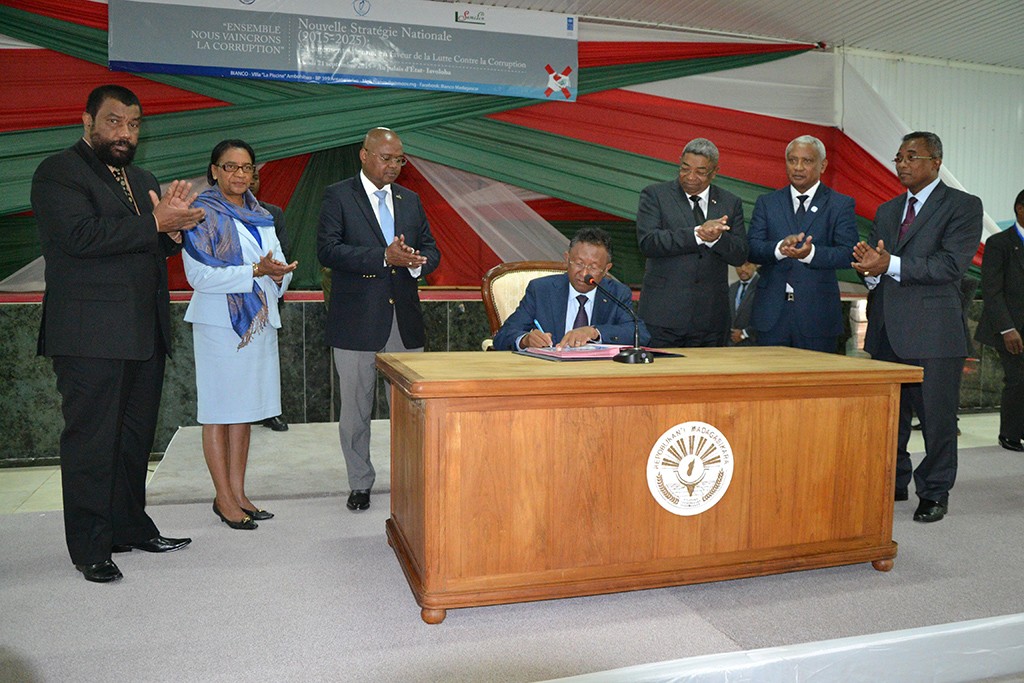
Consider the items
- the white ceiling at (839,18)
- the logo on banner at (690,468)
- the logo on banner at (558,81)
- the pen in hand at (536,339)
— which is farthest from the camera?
the logo on banner at (558,81)

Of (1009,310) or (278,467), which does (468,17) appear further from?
(1009,310)

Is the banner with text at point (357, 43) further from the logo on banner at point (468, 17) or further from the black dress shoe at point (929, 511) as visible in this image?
the black dress shoe at point (929, 511)

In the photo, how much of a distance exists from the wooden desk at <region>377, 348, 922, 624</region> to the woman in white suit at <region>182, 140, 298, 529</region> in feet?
2.37

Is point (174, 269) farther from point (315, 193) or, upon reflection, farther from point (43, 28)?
point (43, 28)

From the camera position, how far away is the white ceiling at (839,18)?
5.70 m

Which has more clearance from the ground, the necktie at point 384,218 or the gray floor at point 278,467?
→ the necktie at point 384,218

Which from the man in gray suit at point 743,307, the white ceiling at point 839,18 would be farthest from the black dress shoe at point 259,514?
the white ceiling at point 839,18

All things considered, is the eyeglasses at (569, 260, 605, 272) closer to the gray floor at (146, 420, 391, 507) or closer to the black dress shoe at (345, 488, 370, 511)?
the black dress shoe at (345, 488, 370, 511)

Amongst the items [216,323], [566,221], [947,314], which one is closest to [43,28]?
[216,323]

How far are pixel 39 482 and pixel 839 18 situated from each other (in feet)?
19.6

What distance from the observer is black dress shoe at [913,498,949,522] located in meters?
3.44

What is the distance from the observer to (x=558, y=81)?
5.87 m

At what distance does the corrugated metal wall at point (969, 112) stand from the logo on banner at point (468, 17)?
3.24 meters

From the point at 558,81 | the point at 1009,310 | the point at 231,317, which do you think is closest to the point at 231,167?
the point at 231,317
